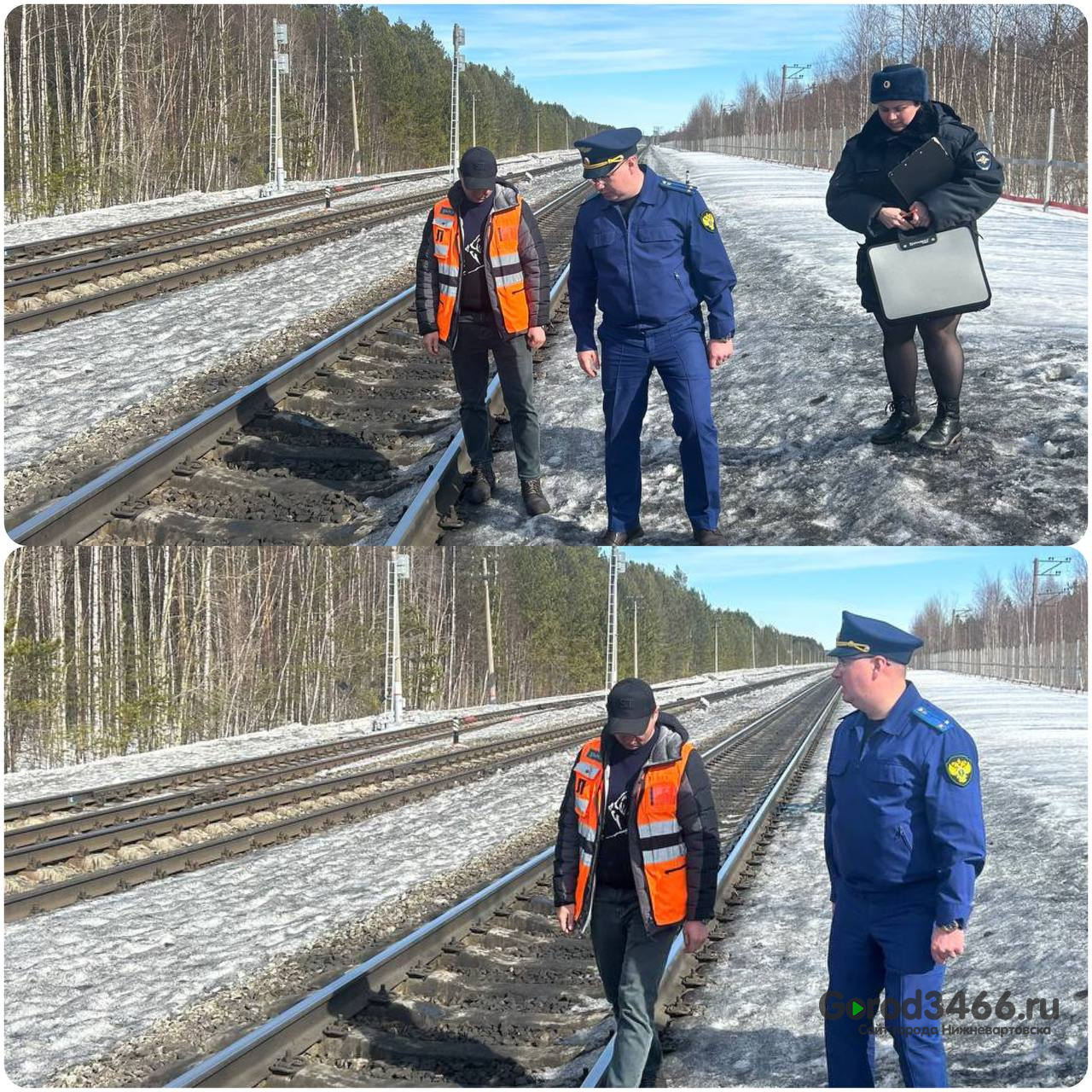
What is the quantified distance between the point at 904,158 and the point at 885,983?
4.56 m

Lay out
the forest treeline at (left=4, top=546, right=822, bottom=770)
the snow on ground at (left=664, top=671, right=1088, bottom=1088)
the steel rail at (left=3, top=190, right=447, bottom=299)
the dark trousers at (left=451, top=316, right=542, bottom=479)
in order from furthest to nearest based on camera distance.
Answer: the forest treeline at (left=4, top=546, right=822, bottom=770) < the steel rail at (left=3, top=190, right=447, bottom=299) < the dark trousers at (left=451, top=316, right=542, bottom=479) < the snow on ground at (left=664, top=671, right=1088, bottom=1088)

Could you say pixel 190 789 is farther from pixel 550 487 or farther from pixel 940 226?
pixel 940 226

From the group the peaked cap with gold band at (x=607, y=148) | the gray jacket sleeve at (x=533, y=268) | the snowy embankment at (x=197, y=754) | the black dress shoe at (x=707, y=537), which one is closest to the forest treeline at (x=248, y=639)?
the snowy embankment at (x=197, y=754)

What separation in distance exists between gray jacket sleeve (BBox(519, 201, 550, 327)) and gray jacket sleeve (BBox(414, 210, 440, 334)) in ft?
1.81

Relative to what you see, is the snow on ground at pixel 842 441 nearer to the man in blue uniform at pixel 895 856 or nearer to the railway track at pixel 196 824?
the man in blue uniform at pixel 895 856

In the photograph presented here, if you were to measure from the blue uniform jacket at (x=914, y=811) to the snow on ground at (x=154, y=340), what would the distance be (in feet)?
21.2

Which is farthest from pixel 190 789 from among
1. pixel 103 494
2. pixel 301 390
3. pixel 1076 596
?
pixel 1076 596

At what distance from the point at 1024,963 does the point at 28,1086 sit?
4.72 meters

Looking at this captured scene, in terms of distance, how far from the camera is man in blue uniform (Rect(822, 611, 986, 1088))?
4.51 m

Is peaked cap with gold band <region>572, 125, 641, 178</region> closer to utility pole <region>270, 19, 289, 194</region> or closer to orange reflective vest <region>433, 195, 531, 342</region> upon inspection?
orange reflective vest <region>433, 195, 531, 342</region>

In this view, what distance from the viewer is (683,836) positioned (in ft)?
17.5

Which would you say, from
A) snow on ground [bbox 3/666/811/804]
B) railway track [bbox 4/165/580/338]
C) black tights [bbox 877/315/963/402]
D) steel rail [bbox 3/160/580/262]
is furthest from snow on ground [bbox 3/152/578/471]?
black tights [bbox 877/315/963/402]

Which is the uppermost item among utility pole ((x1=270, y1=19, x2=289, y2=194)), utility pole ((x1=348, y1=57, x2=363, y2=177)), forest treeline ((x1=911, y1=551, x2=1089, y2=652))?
utility pole ((x1=348, y1=57, x2=363, y2=177))

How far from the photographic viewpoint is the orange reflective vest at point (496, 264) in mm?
7668
